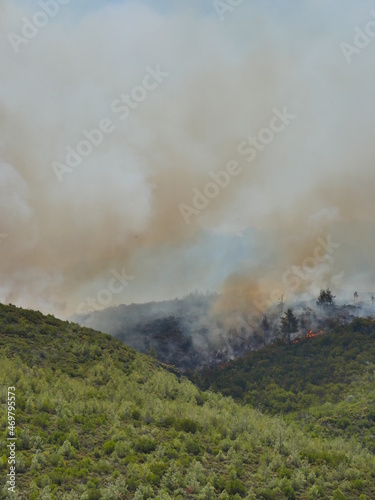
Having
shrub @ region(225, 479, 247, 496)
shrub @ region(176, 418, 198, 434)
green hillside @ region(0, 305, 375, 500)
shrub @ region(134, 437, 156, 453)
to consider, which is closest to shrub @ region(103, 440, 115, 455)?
green hillside @ region(0, 305, 375, 500)

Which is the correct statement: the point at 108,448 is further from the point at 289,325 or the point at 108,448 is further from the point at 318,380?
the point at 289,325

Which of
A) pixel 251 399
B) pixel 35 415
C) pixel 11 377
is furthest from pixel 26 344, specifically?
pixel 251 399

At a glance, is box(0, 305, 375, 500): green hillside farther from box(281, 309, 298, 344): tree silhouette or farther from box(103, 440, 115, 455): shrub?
box(281, 309, 298, 344): tree silhouette

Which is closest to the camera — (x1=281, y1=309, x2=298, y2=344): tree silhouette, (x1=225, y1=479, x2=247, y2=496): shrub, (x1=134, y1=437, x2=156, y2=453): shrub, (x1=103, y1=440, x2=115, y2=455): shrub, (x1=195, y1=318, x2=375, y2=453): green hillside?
(x1=225, y1=479, x2=247, y2=496): shrub

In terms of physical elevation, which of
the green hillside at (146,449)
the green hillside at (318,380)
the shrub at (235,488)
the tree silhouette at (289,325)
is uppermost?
the tree silhouette at (289,325)

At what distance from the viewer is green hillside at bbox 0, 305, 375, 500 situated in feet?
108

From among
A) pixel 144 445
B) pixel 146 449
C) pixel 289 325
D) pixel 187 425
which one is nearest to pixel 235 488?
pixel 146 449

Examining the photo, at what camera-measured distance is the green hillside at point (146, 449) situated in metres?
33.0

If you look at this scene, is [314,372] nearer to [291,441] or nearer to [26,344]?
[26,344]

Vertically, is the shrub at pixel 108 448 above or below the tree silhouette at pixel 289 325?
below

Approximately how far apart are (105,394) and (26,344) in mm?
19082

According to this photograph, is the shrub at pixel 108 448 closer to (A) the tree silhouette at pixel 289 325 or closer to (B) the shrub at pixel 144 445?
Result: (B) the shrub at pixel 144 445

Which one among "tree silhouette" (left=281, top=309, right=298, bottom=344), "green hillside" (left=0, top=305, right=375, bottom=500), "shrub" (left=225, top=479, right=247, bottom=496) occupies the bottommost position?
"shrub" (left=225, top=479, right=247, bottom=496)

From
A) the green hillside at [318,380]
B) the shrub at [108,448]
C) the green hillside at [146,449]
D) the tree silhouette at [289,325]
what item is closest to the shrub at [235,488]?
the green hillside at [146,449]
